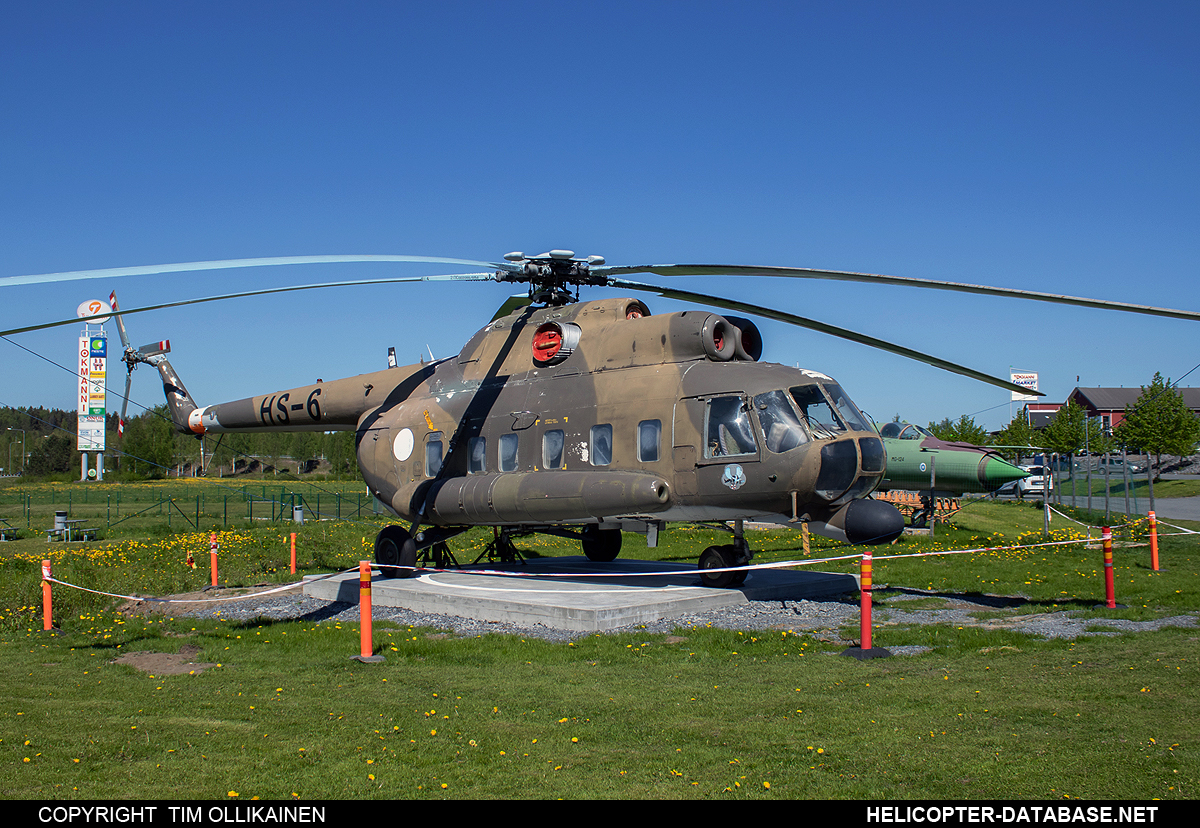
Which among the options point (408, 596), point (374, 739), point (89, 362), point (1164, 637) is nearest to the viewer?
point (374, 739)

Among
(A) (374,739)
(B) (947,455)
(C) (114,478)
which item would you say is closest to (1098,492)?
(B) (947,455)

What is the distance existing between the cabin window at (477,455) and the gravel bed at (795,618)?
2886 mm

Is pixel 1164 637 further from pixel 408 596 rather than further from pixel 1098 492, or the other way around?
pixel 1098 492

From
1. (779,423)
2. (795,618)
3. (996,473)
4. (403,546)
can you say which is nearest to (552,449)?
(779,423)

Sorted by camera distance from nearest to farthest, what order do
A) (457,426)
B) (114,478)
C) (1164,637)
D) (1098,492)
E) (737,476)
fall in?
(1164,637), (737,476), (457,426), (1098,492), (114,478)

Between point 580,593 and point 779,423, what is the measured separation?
428 cm

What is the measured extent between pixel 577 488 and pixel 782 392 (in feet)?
11.7

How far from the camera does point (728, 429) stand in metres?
13.5

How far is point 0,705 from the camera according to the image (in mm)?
8188

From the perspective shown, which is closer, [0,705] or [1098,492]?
[0,705]

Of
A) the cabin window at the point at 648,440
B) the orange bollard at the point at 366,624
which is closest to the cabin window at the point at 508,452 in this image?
the cabin window at the point at 648,440

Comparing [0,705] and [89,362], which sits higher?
[89,362]

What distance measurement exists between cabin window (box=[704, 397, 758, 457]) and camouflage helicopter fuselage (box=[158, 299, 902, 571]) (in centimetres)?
2

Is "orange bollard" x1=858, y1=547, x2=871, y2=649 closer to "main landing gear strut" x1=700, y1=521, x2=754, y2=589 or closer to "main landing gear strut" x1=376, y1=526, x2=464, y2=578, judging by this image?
"main landing gear strut" x1=700, y1=521, x2=754, y2=589
